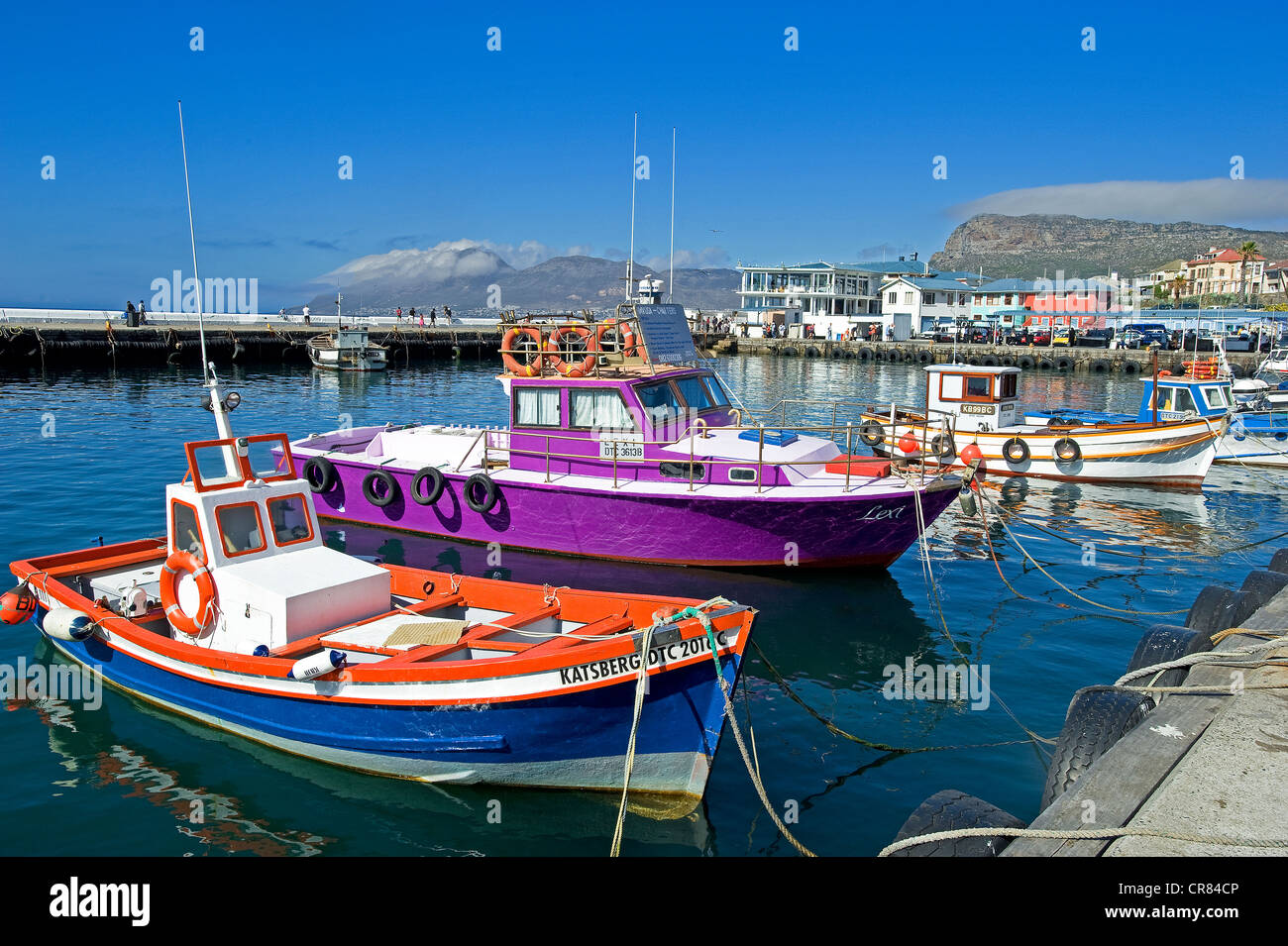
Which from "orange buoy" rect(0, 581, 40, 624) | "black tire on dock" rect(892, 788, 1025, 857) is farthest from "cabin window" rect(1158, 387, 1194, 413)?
"orange buoy" rect(0, 581, 40, 624)

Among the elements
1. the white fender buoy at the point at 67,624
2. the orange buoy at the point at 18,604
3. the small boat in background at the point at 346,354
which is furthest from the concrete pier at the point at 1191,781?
the small boat in background at the point at 346,354

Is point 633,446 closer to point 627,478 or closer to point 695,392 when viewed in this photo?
point 627,478

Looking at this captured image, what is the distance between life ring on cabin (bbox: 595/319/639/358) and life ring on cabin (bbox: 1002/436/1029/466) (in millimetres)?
12757

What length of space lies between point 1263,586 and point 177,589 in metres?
12.4

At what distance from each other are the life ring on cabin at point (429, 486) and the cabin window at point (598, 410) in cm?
280

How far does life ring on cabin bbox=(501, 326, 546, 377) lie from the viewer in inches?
668

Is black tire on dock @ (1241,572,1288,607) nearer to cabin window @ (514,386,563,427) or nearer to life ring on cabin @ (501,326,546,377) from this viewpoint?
cabin window @ (514,386,563,427)

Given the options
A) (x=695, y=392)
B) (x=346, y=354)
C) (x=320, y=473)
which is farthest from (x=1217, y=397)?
(x=346, y=354)

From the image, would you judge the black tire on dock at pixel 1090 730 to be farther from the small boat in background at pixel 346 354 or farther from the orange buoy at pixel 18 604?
the small boat in background at pixel 346 354

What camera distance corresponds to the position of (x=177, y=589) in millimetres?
9664

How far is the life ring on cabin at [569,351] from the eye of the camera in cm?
1644
